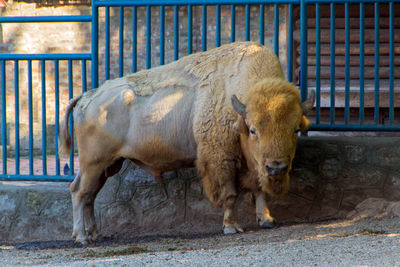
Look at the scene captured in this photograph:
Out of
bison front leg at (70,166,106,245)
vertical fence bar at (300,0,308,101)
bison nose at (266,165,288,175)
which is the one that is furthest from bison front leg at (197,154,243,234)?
vertical fence bar at (300,0,308,101)

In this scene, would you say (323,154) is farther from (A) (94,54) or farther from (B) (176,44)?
(A) (94,54)

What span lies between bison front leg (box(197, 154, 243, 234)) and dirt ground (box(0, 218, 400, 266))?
0.32 meters

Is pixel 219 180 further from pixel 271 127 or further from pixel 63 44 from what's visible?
pixel 63 44

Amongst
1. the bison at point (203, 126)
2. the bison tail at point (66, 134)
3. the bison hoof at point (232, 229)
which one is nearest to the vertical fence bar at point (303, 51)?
the bison at point (203, 126)

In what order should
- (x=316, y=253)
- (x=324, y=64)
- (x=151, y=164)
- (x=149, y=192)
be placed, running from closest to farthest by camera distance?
(x=316, y=253) → (x=151, y=164) → (x=149, y=192) → (x=324, y=64)

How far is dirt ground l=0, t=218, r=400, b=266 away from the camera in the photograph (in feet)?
14.0

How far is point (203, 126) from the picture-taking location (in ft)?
18.9

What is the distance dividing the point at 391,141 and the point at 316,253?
240 cm

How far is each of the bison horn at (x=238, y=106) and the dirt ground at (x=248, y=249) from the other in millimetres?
1076

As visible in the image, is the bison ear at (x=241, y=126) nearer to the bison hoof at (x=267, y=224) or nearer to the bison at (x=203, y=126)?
Answer: the bison at (x=203, y=126)

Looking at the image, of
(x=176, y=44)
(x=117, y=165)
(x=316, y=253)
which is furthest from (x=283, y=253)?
(x=176, y=44)

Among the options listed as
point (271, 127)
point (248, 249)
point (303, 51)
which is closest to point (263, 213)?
point (271, 127)

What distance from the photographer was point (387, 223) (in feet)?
18.3

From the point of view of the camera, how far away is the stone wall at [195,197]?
6.37 meters
